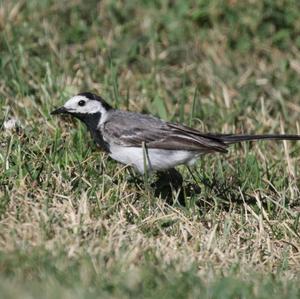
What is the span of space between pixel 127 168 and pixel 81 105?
27.3 inches

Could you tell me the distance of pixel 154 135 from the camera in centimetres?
757

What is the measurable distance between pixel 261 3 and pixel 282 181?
3.30 m

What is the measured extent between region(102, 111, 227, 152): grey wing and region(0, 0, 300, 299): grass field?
0.81ft

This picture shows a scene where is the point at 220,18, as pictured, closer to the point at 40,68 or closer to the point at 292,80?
the point at 292,80

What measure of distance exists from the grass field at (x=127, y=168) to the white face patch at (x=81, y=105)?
27 cm

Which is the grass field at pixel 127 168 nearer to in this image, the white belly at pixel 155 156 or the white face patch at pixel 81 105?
the white belly at pixel 155 156

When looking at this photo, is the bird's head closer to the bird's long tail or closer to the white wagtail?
the white wagtail

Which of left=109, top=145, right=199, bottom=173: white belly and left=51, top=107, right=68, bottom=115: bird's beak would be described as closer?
left=109, top=145, right=199, bottom=173: white belly

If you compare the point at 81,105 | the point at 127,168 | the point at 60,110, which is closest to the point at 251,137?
the point at 127,168

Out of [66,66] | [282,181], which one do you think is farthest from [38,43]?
[282,181]

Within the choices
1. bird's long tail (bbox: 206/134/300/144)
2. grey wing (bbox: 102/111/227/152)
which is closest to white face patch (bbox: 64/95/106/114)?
grey wing (bbox: 102/111/227/152)

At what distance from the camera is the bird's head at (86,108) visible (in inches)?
305

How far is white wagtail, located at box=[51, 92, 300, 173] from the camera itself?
24.3 feet

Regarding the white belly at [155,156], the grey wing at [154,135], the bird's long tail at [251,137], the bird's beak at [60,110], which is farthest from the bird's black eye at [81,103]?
the bird's long tail at [251,137]
